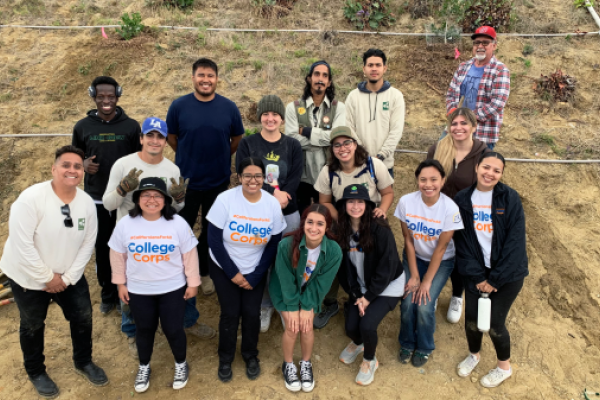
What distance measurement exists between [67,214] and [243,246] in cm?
141

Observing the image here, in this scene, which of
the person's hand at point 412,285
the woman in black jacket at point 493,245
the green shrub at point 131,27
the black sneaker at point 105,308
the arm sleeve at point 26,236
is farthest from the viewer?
the green shrub at point 131,27

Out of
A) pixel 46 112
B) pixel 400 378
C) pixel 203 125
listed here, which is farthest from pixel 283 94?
pixel 400 378

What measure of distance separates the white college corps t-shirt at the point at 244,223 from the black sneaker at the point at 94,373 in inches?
60.2

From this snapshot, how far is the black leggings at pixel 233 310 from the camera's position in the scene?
377 centimetres

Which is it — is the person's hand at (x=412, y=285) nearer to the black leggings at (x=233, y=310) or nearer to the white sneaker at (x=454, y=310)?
the white sneaker at (x=454, y=310)

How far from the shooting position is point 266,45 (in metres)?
8.65

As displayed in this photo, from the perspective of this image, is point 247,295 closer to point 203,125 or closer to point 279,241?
point 279,241

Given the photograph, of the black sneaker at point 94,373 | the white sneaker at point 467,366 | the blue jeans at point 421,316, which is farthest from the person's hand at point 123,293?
the white sneaker at point 467,366

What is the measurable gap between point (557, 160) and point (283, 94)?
4.50m

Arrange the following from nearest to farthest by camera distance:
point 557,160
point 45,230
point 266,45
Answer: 1. point 45,230
2. point 557,160
3. point 266,45

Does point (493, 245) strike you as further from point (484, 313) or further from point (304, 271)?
point (304, 271)

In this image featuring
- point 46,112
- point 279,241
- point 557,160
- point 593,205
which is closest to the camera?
point 279,241

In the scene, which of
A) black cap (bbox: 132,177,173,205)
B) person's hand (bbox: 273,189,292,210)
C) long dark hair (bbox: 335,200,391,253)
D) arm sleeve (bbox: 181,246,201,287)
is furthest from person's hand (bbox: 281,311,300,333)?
black cap (bbox: 132,177,173,205)

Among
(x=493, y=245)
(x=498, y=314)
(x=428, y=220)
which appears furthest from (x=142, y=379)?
(x=493, y=245)
